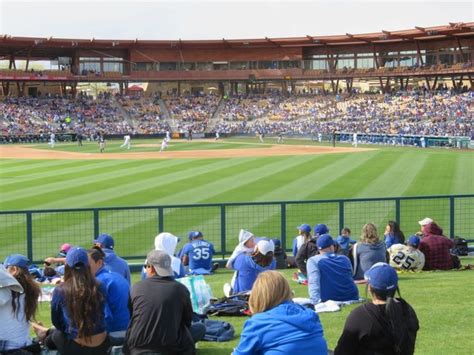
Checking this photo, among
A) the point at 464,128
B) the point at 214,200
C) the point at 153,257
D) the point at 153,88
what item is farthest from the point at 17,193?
the point at 153,88

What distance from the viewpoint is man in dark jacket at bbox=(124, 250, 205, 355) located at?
640 centimetres

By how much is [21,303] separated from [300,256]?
5.86m

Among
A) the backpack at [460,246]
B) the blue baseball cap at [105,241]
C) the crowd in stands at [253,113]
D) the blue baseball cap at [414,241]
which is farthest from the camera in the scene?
the crowd in stands at [253,113]

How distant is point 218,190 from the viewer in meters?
29.8

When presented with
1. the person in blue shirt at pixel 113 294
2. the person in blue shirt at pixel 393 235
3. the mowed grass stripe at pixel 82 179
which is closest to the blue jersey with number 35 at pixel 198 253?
the person in blue shirt at pixel 393 235

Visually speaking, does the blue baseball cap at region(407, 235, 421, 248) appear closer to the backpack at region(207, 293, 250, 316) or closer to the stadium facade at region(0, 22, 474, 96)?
the backpack at region(207, 293, 250, 316)

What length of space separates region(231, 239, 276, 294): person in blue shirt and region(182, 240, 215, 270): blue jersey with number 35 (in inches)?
126

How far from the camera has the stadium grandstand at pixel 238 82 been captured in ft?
262

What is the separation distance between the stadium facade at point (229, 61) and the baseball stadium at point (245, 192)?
0.23 metres

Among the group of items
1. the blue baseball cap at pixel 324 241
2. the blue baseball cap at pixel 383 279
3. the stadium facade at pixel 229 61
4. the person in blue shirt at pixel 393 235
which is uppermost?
the stadium facade at pixel 229 61

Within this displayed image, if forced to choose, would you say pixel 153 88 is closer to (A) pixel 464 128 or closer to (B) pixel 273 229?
(A) pixel 464 128

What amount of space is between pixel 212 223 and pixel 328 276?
9.66 m

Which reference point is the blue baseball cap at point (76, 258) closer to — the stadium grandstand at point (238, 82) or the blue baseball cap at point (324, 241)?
the blue baseball cap at point (324, 241)

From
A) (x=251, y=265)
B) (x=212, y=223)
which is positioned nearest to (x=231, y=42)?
(x=212, y=223)
